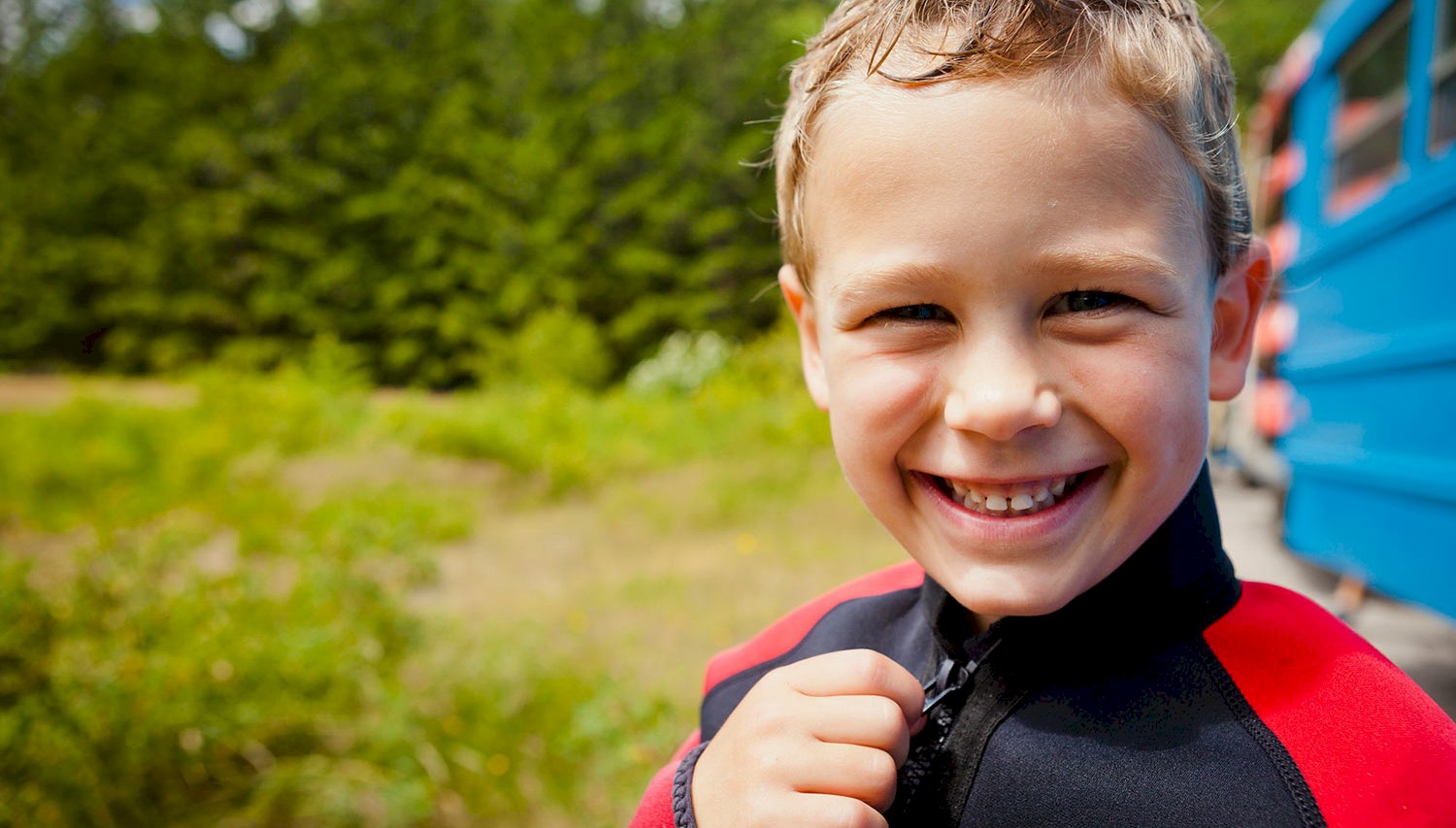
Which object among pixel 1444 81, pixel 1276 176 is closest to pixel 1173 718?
pixel 1444 81

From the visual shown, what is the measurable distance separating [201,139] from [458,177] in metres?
4.32

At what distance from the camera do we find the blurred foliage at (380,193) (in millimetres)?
16688

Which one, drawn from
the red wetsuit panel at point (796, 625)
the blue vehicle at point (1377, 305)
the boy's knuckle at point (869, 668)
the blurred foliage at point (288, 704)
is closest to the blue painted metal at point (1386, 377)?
the blue vehicle at point (1377, 305)

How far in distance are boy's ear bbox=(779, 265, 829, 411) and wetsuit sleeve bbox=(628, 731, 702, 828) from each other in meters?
0.41

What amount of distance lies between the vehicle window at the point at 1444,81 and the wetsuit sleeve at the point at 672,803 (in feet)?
9.08

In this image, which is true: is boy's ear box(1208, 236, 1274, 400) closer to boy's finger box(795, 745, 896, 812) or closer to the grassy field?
boy's finger box(795, 745, 896, 812)

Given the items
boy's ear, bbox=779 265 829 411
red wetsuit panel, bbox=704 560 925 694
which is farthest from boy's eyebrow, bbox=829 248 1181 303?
red wetsuit panel, bbox=704 560 925 694

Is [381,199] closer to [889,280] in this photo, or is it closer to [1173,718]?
[889,280]

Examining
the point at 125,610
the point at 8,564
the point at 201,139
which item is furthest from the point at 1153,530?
the point at 201,139

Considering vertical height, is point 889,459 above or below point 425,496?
above

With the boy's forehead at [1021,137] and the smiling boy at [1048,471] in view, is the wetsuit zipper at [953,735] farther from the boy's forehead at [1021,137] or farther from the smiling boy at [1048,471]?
the boy's forehead at [1021,137]

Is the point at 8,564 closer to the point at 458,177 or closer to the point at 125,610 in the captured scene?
the point at 125,610

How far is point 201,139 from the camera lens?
667 inches

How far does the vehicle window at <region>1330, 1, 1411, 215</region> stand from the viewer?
121 inches
